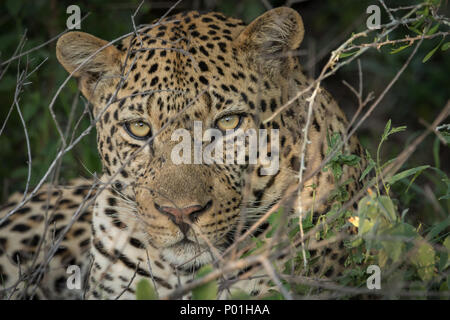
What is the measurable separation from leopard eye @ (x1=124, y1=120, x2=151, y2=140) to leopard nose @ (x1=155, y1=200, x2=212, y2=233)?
0.66m

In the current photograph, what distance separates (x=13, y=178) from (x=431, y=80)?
495cm

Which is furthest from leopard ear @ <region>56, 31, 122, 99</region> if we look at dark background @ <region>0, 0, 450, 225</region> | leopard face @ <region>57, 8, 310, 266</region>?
dark background @ <region>0, 0, 450, 225</region>

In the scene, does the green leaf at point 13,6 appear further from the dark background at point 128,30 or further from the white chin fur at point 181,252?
the white chin fur at point 181,252

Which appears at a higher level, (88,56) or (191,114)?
(88,56)

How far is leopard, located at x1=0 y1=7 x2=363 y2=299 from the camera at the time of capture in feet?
11.8

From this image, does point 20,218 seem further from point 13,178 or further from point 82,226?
point 13,178

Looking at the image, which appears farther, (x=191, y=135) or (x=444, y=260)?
(x=191, y=135)

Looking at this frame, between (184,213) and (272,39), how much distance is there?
4.21ft

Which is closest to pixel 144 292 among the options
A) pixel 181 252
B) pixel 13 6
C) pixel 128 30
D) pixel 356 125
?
pixel 181 252

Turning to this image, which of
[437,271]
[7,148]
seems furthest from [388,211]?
[7,148]

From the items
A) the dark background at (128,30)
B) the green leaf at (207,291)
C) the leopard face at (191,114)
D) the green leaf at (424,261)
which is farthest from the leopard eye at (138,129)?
the green leaf at (424,261)

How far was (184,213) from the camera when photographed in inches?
135

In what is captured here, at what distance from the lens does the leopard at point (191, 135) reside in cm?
359

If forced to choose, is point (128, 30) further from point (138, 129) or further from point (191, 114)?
point (191, 114)
